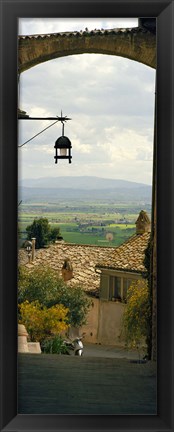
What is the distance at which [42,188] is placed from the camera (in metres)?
5.20

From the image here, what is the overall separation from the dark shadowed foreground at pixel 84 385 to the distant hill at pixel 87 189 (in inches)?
35.7

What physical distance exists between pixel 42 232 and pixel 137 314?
0.71 m

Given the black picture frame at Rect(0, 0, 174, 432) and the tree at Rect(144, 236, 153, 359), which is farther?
the tree at Rect(144, 236, 153, 359)

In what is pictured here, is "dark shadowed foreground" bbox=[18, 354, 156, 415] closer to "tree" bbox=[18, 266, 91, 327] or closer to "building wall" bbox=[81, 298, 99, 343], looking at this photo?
"building wall" bbox=[81, 298, 99, 343]

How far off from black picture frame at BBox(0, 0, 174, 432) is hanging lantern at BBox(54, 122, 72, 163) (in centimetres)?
26

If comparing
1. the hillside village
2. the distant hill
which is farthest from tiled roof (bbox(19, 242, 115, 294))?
the distant hill

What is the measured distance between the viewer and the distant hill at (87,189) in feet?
17.0

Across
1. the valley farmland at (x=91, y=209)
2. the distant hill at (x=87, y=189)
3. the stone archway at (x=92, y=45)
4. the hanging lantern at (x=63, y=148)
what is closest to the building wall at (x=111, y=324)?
the valley farmland at (x=91, y=209)

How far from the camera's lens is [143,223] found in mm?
5199

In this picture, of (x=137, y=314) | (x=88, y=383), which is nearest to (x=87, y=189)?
(x=137, y=314)

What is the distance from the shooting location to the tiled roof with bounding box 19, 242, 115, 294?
204 inches

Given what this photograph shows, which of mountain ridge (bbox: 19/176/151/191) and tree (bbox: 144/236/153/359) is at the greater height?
mountain ridge (bbox: 19/176/151/191)

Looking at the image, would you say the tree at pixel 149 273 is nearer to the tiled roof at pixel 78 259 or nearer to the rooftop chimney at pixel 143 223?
the rooftop chimney at pixel 143 223

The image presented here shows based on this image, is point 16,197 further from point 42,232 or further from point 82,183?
point 82,183
